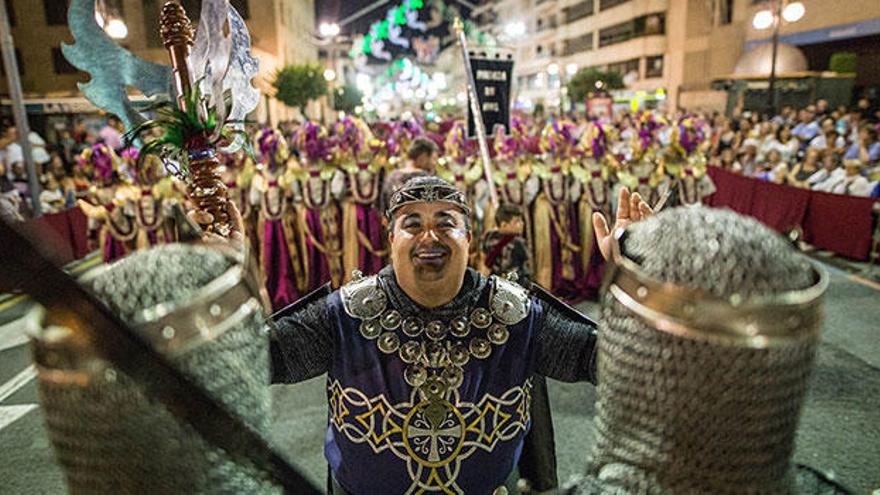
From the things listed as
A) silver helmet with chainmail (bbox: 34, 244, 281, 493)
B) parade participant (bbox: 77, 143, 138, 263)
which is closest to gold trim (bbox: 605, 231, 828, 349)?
silver helmet with chainmail (bbox: 34, 244, 281, 493)

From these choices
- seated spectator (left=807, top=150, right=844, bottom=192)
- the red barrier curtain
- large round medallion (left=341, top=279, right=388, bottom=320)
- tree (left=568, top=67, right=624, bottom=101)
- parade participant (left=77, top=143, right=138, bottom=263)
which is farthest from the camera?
tree (left=568, top=67, right=624, bottom=101)

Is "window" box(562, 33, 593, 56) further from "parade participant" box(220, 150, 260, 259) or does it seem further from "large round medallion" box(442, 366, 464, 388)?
"large round medallion" box(442, 366, 464, 388)

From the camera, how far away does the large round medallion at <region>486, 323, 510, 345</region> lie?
2.00m

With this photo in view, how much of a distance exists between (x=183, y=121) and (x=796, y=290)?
2.08 m

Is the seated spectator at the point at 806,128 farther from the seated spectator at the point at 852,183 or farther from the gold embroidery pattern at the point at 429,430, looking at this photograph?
the gold embroidery pattern at the point at 429,430

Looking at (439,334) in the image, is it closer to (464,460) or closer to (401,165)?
(464,460)

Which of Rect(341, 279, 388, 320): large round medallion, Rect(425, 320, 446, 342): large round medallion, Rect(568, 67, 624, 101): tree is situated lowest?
Rect(425, 320, 446, 342): large round medallion

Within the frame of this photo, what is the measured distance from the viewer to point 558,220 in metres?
8.05

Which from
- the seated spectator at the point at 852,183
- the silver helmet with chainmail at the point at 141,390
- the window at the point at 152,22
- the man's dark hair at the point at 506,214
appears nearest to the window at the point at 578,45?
the seated spectator at the point at 852,183

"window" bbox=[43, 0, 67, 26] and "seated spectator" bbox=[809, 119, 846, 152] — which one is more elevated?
"window" bbox=[43, 0, 67, 26]

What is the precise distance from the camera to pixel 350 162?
7.98 metres

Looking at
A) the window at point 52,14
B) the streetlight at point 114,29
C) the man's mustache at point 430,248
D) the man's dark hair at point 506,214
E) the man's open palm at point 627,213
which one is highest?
the window at point 52,14

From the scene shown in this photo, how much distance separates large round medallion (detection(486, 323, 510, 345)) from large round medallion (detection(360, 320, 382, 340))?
384 mm

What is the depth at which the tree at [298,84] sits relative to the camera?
28297 mm
